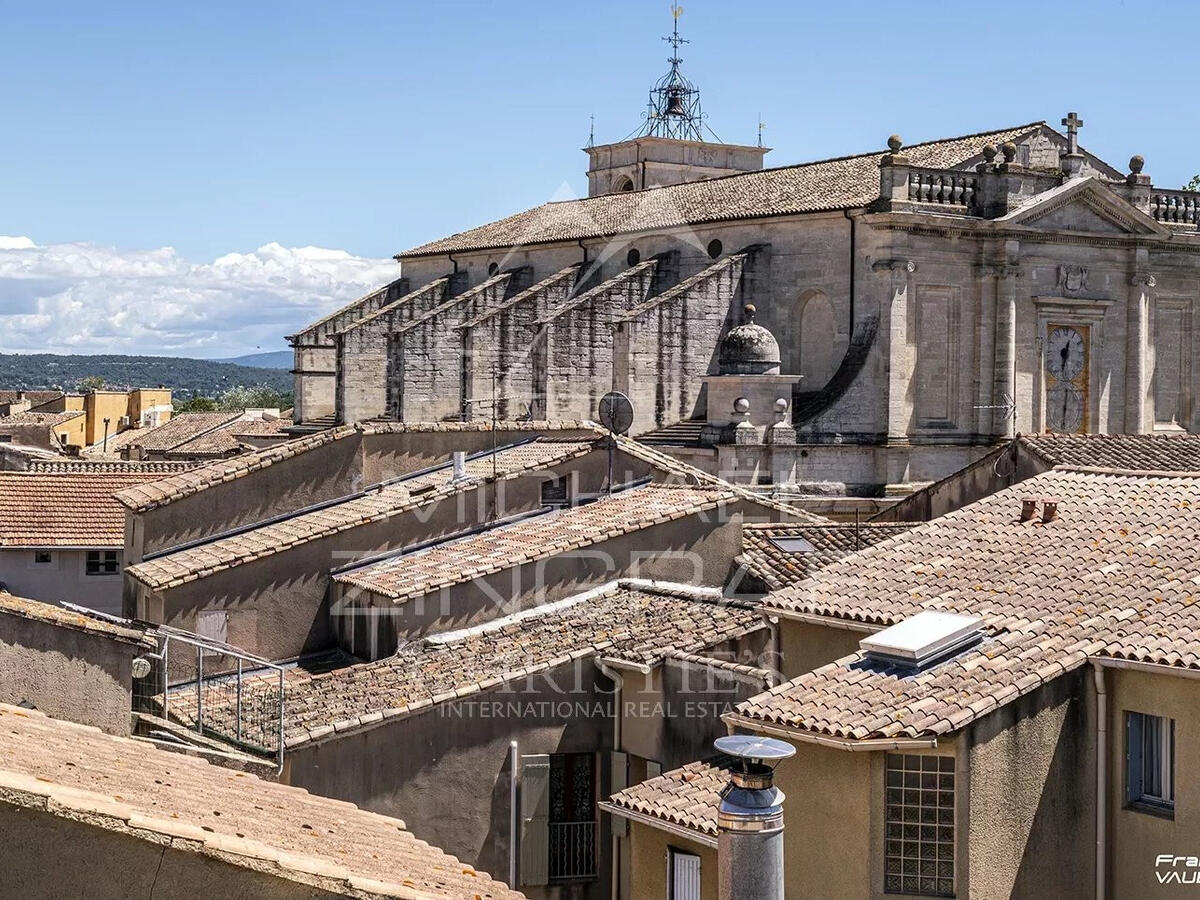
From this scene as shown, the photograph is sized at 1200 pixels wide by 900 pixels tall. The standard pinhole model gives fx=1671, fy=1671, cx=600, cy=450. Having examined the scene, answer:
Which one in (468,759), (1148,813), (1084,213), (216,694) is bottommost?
(468,759)

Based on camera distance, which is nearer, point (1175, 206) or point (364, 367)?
point (1175, 206)

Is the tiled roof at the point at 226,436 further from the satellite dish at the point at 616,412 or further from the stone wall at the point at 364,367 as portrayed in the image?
the satellite dish at the point at 616,412

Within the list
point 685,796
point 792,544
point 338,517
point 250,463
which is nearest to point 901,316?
point 792,544

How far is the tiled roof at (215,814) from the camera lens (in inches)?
246

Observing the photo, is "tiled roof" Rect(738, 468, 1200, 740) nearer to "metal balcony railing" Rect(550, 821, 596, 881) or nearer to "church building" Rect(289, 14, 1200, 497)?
"metal balcony railing" Rect(550, 821, 596, 881)

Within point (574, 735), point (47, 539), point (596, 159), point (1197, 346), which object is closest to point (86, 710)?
point (574, 735)

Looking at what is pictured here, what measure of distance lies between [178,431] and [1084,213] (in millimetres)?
40453

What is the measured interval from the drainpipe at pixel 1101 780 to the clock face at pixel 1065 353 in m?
27.7

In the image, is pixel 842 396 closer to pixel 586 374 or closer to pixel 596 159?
pixel 586 374

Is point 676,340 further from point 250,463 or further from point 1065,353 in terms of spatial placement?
point 250,463

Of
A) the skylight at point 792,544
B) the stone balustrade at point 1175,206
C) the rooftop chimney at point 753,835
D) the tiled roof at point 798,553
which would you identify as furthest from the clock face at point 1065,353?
the rooftop chimney at point 753,835

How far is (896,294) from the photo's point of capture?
121ft

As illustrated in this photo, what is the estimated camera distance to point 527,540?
2116cm

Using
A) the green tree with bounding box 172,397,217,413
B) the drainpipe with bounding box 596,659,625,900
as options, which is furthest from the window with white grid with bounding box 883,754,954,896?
the green tree with bounding box 172,397,217,413
